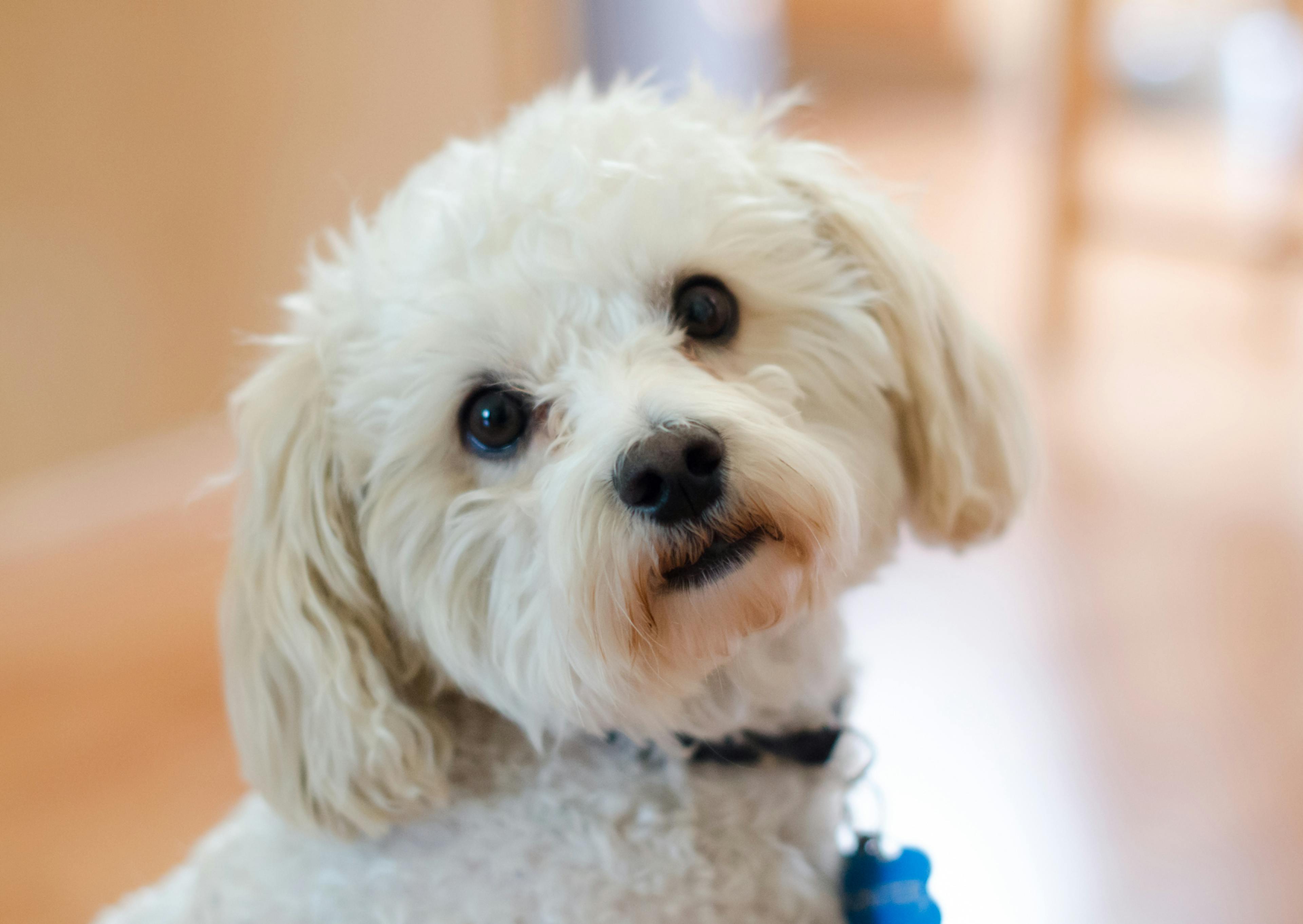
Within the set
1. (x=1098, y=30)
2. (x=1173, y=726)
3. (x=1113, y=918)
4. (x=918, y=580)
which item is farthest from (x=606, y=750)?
(x=1098, y=30)

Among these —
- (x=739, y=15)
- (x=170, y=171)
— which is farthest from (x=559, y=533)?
(x=739, y=15)

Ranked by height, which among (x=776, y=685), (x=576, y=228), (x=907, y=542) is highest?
(x=576, y=228)

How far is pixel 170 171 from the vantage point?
8.18 ft

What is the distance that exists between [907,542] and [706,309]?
138cm

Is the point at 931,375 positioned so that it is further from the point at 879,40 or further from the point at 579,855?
the point at 879,40

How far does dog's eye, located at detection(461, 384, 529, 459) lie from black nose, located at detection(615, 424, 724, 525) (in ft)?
0.50

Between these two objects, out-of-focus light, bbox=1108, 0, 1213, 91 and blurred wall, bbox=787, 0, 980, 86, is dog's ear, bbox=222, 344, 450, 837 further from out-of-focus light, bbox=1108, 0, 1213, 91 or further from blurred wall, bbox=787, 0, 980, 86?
blurred wall, bbox=787, 0, 980, 86

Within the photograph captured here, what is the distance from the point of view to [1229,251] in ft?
11.7

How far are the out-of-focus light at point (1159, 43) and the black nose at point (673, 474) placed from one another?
15.8ft

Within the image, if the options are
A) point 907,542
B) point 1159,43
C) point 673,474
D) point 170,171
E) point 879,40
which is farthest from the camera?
point 879,40

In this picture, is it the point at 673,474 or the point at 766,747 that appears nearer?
the point at 673,474

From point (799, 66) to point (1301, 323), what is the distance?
4.12m

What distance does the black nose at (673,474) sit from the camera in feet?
2.56

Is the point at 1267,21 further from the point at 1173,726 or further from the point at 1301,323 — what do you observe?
the point at 1173,726
